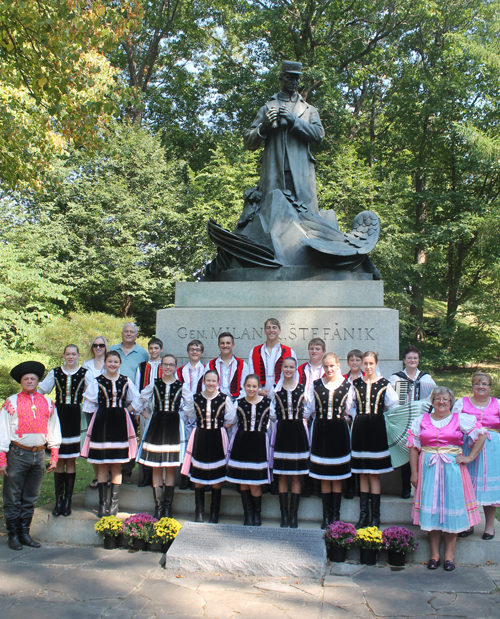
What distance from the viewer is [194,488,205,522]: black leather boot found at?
546 cm

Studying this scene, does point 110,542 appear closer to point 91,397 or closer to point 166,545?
point 166,545

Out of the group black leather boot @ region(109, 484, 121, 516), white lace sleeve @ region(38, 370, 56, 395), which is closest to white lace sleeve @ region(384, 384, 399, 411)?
black leather boot @ region(109, 484, 121, 516)

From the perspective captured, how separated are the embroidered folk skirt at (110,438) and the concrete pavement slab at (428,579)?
246 centimetres

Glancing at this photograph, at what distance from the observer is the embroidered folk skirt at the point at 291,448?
17.4 ft

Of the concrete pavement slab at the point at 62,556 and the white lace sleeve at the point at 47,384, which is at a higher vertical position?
the white lace sleeve at the point at 47,384

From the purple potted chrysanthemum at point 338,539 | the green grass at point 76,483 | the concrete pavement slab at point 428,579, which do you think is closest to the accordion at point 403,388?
the purple potted chrysanthemum at point 338,539

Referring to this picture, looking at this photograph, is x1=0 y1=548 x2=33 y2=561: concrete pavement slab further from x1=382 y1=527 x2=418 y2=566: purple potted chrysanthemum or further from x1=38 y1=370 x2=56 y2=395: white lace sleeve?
x1=382 y1=527 x2=418 y2=566: purple potted chrysanthemum

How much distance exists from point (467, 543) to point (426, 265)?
20504 mm

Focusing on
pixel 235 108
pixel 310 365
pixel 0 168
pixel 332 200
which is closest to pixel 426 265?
pixel 332 200

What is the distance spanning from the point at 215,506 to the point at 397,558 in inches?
67.2

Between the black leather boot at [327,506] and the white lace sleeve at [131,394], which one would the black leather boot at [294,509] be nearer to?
the black leather boot at [327,506]

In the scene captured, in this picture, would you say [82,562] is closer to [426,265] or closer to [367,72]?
[426,265]

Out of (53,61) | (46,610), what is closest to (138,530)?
(46,610)

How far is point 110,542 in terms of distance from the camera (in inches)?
205
